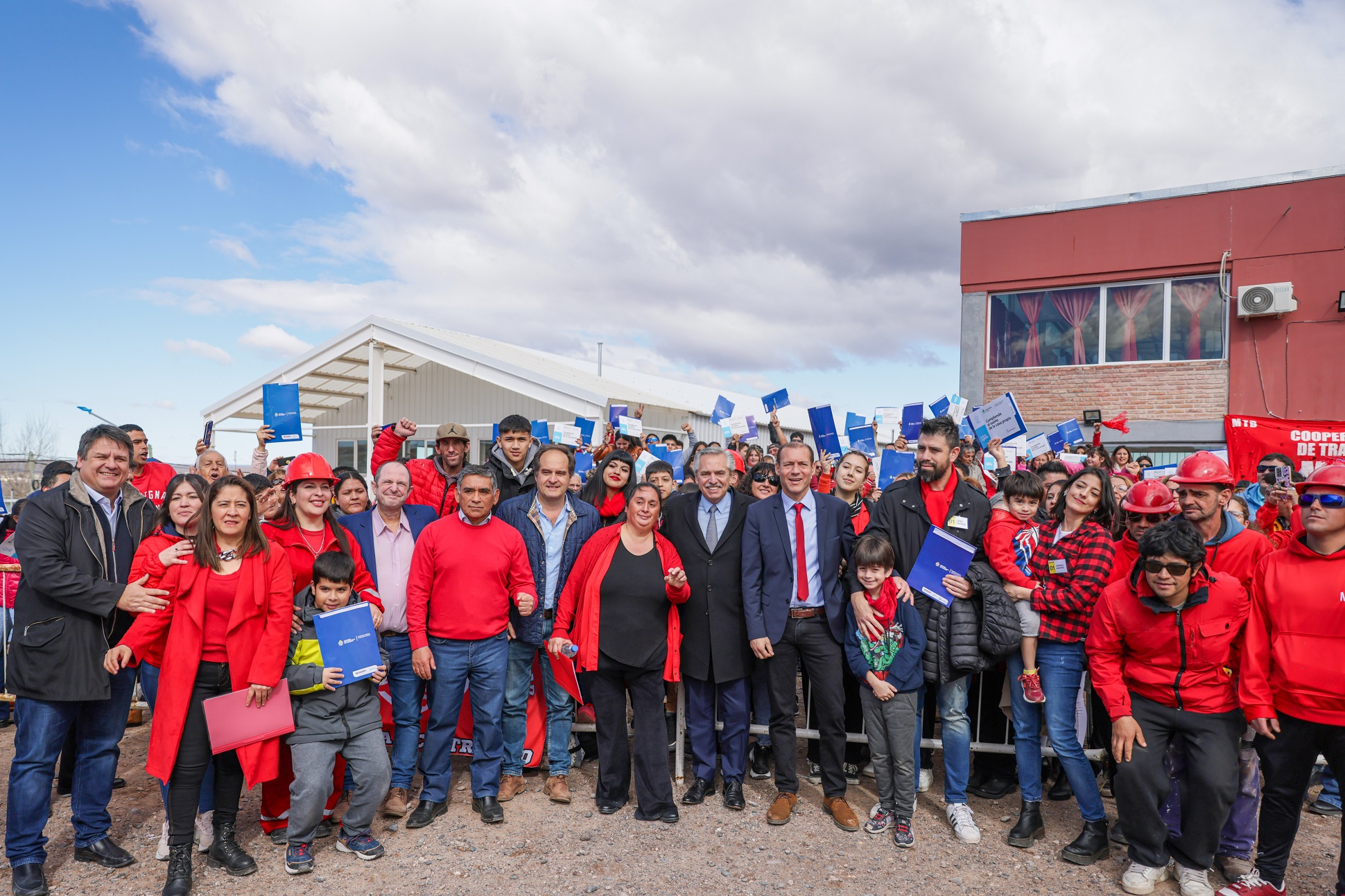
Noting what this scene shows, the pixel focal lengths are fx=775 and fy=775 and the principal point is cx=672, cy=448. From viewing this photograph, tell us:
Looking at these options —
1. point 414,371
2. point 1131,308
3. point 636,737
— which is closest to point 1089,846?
point 636,737

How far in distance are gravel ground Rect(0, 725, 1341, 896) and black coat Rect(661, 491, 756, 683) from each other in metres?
0.91

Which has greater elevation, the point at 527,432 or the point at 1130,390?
the point at 1130,390

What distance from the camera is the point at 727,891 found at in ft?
12.9

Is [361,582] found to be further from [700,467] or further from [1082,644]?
[1082,644]

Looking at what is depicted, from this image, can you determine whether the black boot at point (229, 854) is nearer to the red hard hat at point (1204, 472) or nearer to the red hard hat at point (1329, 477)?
the red hard hat at point (1204, 472)

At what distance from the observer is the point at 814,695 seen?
4816 mm

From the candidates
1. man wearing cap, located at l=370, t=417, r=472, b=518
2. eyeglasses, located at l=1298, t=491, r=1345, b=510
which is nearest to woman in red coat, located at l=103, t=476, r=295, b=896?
man wearing cap, located at l=370, t=417, r=472, b=518

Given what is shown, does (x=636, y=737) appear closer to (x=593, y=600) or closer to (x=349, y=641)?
(x=593, y=600)

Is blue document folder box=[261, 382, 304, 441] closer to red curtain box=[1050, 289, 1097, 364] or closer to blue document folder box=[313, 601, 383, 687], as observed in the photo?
blue document folder box=[313, 601, 383, 687]

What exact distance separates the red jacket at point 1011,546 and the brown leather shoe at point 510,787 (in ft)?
10.7

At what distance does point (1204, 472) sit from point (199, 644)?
17.0ft

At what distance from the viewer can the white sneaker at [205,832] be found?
4207 mm

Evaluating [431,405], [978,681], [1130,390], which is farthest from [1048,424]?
[431,405]

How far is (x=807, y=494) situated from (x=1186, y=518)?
2.02m
